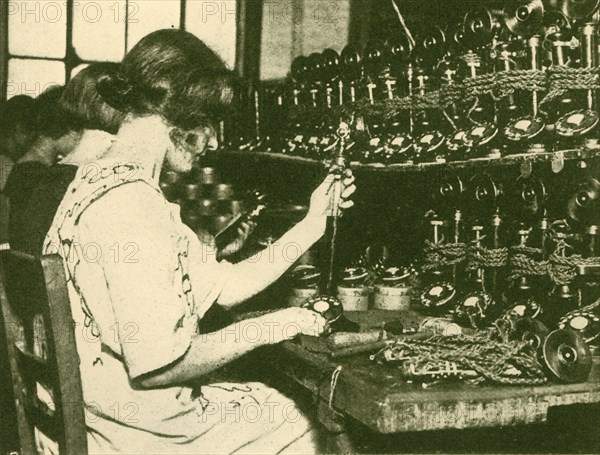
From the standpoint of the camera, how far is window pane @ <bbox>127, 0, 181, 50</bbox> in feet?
15.9

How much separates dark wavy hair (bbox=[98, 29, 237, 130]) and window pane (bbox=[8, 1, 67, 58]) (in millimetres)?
2903

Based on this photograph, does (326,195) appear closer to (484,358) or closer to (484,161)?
(484,161)

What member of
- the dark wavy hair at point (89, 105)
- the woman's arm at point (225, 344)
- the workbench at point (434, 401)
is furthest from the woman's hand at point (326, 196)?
the dark wavy hair at point (89, 105)

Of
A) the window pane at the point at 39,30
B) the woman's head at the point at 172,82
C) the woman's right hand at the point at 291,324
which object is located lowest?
the woman's right hand at the point at 291,324

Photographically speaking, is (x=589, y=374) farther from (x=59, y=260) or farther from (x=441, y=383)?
(x=59, y=260)

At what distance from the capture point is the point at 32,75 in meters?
4.62

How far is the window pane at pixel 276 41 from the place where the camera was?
16.0 ft

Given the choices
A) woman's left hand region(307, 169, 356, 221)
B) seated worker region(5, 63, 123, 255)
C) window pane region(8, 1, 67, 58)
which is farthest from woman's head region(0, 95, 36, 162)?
woman's left hand region(307, 169, 356, 221)

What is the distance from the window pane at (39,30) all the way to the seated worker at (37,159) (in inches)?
38.9

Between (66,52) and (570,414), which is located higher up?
(66,52)

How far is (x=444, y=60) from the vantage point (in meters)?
2.80

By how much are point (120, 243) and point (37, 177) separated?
1.38 metres

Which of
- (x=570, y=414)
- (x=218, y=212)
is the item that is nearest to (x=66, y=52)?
(x=218, y=212)

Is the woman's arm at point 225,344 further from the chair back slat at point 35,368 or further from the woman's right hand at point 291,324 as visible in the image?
the chair back slat at point 35,368
